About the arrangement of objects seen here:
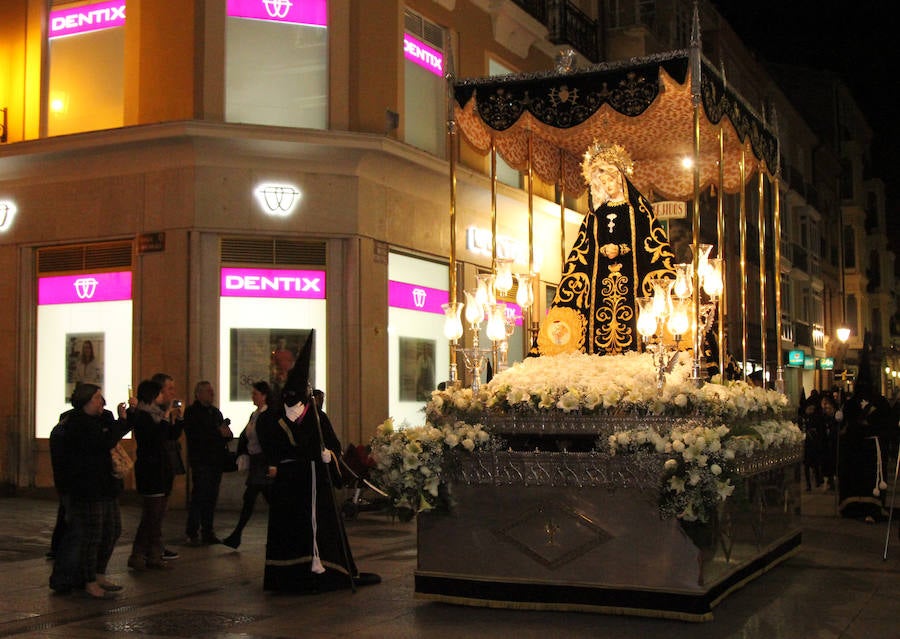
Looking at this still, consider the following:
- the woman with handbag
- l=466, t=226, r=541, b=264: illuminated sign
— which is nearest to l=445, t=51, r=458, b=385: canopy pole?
the woman with handbag

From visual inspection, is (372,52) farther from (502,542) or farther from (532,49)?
(502,542)

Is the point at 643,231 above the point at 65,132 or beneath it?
beneath

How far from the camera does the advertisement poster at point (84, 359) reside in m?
18.2

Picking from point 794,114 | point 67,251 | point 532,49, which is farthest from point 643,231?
point 794,114

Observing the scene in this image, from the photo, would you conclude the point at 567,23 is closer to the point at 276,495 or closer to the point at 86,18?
the point at 86,18

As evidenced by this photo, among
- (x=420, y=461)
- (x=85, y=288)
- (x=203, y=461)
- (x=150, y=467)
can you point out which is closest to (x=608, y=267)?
(x=420, y=461)

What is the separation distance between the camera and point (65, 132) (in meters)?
18.8

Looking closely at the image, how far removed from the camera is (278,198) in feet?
57.7

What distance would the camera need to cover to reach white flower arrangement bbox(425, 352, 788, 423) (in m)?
9.16

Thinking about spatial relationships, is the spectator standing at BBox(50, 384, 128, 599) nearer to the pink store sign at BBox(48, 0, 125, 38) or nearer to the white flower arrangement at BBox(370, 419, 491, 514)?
the white flower arrangement at BBox(370, 419, 491, 514)

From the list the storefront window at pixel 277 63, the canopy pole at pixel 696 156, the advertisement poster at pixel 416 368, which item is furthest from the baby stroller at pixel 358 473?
the canopy pole at pixel 696 156

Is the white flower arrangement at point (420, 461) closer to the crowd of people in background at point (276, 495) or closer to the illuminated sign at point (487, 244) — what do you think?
the crowd of people in background at point (276, 495)

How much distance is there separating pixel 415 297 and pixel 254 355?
3376 mm

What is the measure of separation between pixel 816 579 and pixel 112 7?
46.1 ft
